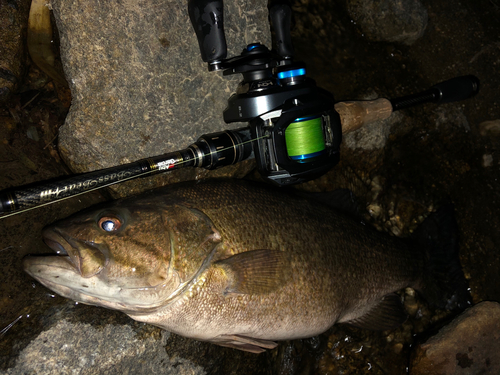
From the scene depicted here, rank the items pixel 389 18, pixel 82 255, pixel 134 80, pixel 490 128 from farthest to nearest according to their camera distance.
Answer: pixel 490 128, pixel 389 18, pixel 134 80, pixel 82 255

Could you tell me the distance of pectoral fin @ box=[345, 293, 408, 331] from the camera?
125 inches

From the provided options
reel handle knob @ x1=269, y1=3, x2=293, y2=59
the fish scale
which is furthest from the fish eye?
reel handle knob @ x1=269, y1=3, x2=293, y2=59

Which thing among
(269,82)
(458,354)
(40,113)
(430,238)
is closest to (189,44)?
(269,82)

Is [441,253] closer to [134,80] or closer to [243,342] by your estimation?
[243,342]

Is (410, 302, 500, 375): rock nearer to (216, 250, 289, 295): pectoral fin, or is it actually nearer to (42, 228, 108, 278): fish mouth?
(216, 250, 289, 295): pectoral fin

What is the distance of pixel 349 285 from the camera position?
281cm

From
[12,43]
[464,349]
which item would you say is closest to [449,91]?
[464,349]

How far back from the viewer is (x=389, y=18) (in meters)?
3.62

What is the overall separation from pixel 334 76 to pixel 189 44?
60.3 inches

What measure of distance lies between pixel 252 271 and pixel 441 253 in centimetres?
216

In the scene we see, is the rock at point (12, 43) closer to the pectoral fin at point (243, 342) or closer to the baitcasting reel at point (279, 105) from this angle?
the baitcasting reel at point (279, 105)

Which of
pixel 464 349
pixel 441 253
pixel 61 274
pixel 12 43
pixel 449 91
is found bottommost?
pixel 464 349

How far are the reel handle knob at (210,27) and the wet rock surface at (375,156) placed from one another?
0.39 metres

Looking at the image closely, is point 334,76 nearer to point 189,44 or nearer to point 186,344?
point 189,44
